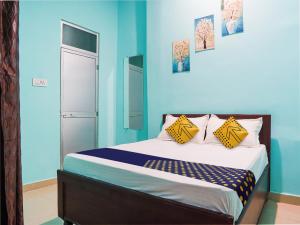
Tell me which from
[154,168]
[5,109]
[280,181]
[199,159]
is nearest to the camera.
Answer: [5,109]

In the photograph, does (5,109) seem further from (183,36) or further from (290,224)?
(183,36)

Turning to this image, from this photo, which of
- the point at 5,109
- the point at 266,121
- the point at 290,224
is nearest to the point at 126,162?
the point at 5,109

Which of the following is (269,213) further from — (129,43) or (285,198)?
(129,43)

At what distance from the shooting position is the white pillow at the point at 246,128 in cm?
253

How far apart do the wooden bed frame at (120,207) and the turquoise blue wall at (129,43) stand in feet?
7.60

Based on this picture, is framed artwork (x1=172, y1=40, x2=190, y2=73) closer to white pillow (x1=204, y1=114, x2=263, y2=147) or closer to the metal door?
white pillow (x1=204, y1=114, x2=263, y2=147)

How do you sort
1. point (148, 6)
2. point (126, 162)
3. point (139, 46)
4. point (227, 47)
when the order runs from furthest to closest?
point (139, 46), point (148, 6), point (227, 47), point (126, 162)

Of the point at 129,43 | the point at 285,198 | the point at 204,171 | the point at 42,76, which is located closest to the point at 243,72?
the point at 285,198

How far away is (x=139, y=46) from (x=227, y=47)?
1.77 m

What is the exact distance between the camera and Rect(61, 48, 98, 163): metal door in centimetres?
347

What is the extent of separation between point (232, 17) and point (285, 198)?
244 centimetres

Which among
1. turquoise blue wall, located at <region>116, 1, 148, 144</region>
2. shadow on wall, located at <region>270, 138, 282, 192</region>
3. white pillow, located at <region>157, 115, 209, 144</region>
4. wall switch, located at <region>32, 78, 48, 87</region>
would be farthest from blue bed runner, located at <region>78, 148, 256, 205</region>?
turquoise blue wall, located at <region>116, 1, 148, 144</region>

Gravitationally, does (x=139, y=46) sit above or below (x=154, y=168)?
above

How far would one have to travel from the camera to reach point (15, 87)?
1333 millimetres
